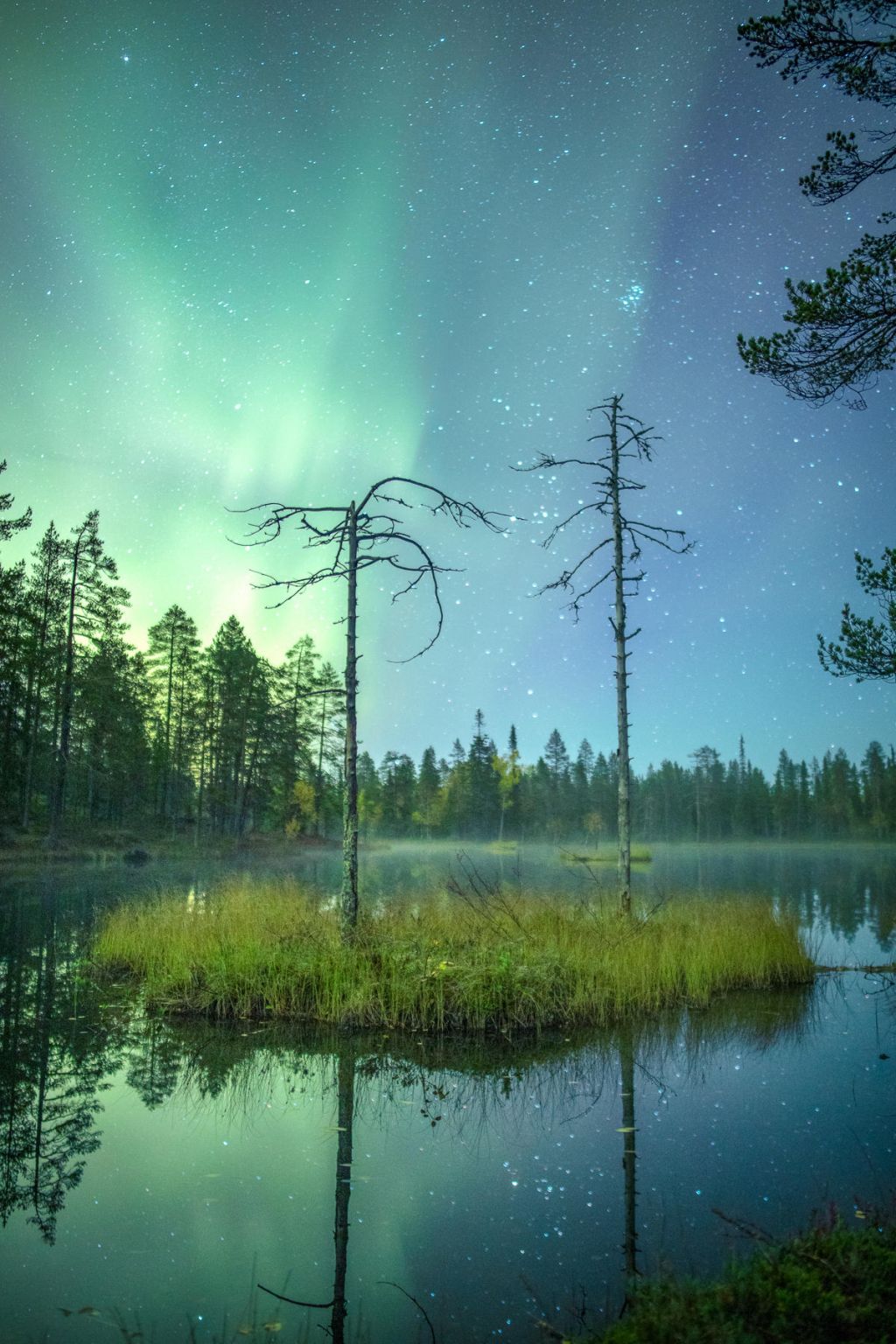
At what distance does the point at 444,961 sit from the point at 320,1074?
2.81 meters

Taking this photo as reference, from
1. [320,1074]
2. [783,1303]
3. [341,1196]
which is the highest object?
[783,1303]

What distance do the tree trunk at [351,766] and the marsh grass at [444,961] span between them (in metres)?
0.37

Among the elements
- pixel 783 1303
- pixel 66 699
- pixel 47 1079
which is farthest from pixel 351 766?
pixel 66 699

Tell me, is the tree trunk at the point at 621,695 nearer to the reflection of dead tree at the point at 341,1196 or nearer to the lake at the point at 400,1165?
the lake at the point at 400,1165

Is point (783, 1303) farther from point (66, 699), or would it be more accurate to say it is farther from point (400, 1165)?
point (66, 699)

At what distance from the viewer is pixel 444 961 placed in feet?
33.7

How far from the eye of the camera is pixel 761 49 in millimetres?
7188

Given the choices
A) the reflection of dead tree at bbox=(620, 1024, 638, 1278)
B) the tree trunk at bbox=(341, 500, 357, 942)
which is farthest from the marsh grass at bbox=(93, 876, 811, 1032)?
the reflection of dead tree at bbox=(620, 1024, 638, 1278)

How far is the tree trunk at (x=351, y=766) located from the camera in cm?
1153

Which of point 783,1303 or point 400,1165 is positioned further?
point 400,1165

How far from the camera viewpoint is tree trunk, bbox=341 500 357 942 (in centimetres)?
1153

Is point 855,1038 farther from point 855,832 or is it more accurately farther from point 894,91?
point 855,832

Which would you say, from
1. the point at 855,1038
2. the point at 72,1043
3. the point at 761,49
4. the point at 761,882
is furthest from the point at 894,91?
the point at 761,882

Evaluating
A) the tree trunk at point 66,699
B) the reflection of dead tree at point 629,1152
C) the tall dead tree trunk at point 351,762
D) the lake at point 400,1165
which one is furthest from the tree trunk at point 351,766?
the tree trunk at point 66,699
